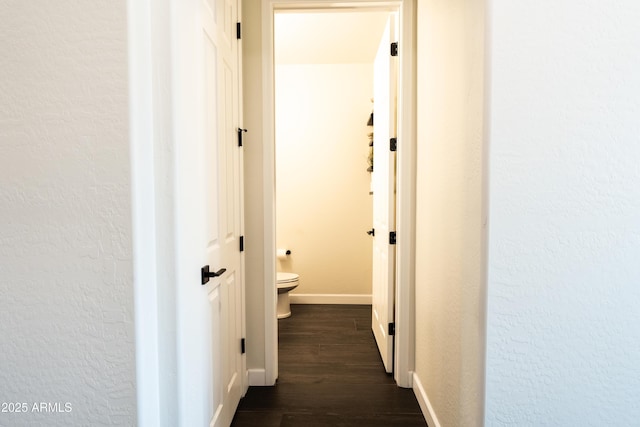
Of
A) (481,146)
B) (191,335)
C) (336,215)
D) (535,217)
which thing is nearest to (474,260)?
(535,217)

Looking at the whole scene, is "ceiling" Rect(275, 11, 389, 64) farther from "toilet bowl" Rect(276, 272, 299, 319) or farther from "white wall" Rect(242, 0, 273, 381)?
"toilet bowl" Rect(276, 272, 299, 319)

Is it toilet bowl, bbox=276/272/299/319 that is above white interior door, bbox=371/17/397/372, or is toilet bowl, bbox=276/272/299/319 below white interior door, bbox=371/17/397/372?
below

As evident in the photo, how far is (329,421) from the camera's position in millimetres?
2047

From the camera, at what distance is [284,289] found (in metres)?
3.66

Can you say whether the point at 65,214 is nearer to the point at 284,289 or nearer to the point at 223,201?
the point at 223,201

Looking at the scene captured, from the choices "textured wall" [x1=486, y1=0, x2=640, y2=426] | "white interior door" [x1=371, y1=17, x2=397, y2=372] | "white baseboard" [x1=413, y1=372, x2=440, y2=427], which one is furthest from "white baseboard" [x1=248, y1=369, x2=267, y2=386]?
"textured wall" [x1=486, y1=0, x2=640, y2=426]

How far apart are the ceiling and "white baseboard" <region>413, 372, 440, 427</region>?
265 centimetres

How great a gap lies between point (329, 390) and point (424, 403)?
0.59 metres

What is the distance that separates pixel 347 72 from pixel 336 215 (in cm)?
162

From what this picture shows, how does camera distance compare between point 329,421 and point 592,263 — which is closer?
point 592,263

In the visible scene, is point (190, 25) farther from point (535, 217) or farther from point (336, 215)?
point (336, 215)

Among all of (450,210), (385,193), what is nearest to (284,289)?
(385,193)

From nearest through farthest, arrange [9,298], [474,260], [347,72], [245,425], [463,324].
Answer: [9,298], [474,260], [463,324], [245,425], [347,72]

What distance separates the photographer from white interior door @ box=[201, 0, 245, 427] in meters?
1.64
